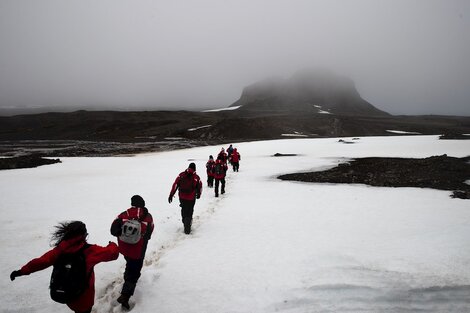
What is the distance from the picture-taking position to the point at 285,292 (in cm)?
580

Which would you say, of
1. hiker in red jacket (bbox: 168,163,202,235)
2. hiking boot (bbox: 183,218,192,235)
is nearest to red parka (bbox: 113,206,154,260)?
hiker in red jacket (bbox: 168,163,202,235)

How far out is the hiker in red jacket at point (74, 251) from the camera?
388 cm

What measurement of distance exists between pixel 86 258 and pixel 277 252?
473 cm

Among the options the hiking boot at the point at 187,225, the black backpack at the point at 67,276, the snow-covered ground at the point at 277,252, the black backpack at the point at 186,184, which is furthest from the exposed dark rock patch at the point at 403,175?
the black backpack at the point at 67,276

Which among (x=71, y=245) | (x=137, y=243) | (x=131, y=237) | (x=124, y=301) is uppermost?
(x=71, y=245)

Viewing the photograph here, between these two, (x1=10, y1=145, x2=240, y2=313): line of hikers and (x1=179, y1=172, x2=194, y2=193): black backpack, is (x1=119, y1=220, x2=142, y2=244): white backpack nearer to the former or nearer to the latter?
(x1=10, y1=145, x2=240, y2=313): line of hikers

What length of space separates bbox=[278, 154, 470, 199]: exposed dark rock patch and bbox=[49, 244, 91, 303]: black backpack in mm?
15221

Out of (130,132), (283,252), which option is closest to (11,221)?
(283,252)

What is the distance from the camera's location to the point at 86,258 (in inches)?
164

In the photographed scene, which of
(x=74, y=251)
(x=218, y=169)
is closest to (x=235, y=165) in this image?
(x=218, y=169)

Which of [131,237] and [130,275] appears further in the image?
[130,275]

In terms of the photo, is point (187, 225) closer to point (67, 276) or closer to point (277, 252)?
point (277, 252)

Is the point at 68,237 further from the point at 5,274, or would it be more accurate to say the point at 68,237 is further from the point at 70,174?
the point at 70,174

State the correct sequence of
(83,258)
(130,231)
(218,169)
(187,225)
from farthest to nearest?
(218,169) < (187,225) < (130,231) < (83,258)
